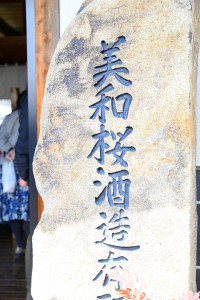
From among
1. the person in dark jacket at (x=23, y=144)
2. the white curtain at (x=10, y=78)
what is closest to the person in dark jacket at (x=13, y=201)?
the person in dark jacket at (x=23, y=144)

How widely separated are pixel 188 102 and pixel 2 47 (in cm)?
529

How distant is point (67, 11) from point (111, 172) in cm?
121

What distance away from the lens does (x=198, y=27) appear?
2.34 m

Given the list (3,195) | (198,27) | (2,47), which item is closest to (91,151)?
(198,27)

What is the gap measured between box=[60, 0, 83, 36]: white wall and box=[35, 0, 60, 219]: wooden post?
31 mm

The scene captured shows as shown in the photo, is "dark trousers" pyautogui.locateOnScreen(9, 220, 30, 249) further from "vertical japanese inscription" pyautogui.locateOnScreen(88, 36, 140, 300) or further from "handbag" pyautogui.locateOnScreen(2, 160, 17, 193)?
"vertical japanese inscription" pyautogui.locateOnScreen(88, 36, 140, 300)

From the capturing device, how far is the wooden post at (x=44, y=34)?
9.91 ft

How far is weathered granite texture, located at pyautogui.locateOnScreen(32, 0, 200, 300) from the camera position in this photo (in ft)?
7.24

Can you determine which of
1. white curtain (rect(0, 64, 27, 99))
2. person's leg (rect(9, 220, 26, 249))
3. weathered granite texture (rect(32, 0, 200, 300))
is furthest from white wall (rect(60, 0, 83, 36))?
white curtain (rect(0, 64, 27, 99))

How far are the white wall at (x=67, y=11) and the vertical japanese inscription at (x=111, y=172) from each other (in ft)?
2.40

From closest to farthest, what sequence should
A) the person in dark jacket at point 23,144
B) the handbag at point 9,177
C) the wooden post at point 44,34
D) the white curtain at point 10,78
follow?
the wooden post at point 44,34, the person in dark jacket at point 23,144, the handbag at point 9,177, the white curtain at point 10,78

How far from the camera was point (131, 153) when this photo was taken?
7.56 ft

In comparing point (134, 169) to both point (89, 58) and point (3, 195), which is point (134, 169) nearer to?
point (89, 58)

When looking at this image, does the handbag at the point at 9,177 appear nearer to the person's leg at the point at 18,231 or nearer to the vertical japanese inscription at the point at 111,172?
the person's leg at the point at 18,231
